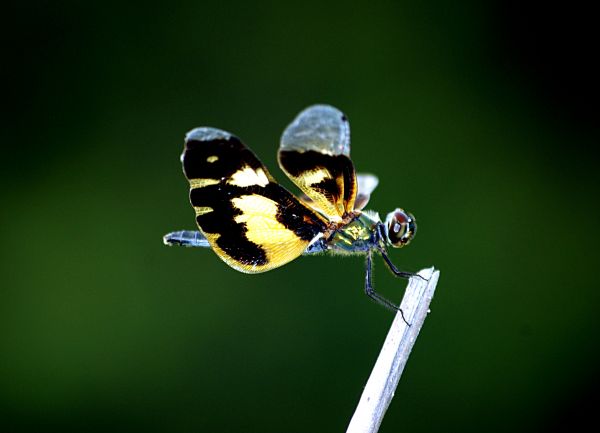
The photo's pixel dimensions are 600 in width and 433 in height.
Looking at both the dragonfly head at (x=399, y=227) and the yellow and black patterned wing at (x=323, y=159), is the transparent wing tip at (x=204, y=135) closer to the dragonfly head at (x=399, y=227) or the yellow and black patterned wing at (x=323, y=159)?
the yellow and black patterned wing at (x=323, y=159)

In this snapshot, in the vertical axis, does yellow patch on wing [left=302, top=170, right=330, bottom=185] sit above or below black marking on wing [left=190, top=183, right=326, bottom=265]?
above

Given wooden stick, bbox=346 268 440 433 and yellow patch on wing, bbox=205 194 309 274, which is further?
yellow patch on wing, bbox=205 194 309 274

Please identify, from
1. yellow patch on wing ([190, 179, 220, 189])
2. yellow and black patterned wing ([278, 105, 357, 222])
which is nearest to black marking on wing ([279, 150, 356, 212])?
yellow and black patterned wing ([278, 105, 357, 222])

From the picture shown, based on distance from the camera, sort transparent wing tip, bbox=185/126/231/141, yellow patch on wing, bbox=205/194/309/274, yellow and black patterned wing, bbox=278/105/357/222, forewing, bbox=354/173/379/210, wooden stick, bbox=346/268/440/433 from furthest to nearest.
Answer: forewing, bbox=354/173/379/210
yellow and black patterned wing, bbox=278/105/357/222
yellow patch on wing, bbox=205/194/309/274
transparent wing tip, bbox=185/126/231/141
wooden stick, bbox=346/268/440/433

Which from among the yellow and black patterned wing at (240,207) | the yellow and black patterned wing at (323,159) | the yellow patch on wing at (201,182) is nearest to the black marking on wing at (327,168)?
the yellow and black patterned wing at (323,159)

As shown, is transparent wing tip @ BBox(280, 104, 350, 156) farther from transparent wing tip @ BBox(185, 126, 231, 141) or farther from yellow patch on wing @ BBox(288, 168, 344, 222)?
transparent wing tip @ BBox(185, 126, 231, 141)

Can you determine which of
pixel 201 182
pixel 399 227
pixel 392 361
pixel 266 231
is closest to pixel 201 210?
pixel 201 182
